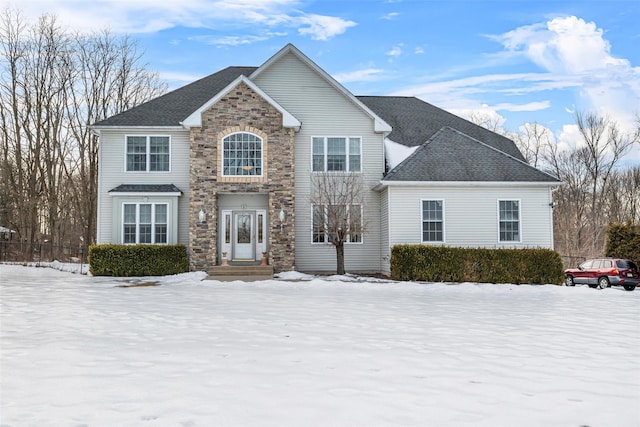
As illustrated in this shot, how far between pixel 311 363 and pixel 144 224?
49.8 feet

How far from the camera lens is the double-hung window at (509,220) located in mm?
19812

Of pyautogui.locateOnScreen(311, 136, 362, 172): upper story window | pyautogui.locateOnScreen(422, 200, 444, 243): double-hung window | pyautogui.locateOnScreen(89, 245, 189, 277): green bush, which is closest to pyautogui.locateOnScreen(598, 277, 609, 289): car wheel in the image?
pyautogui.locateOnScreen(422, 200, 444, 243): double-hung window

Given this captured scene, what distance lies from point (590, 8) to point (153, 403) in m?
20.7

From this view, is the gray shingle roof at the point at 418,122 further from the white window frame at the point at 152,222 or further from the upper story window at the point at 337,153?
the white window frame at the point at 152,222

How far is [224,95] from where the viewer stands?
19469 millimetres

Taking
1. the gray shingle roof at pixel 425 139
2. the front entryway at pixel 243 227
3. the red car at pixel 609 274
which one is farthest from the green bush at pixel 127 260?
the red car at pixel 609 274

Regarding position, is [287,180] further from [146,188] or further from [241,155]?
[146,188]

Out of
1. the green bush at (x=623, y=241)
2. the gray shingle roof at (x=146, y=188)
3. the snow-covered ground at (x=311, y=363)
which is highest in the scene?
the gray shingle roof at (x=146, y=188)

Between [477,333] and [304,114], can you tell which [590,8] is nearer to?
[304,114]

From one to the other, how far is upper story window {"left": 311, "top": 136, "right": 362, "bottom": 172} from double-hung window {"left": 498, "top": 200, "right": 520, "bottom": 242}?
5.84m

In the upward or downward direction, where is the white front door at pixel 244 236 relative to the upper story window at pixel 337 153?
downward

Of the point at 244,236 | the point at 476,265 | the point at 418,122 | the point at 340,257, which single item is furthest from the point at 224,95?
the point at 476,265

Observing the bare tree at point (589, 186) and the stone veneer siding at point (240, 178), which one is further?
the bare tree at point (589, 186)

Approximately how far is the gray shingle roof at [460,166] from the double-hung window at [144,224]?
8.81 m
